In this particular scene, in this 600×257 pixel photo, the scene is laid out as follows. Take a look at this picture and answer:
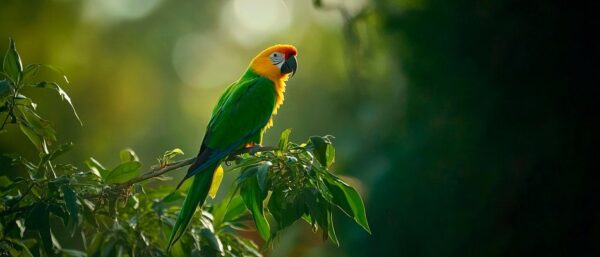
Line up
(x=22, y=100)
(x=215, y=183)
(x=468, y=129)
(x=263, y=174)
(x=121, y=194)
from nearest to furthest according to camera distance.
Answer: (x=263, y=174) → (x=22, y=100) → (x=121, y=194) → (x=215, y=183) → (x=468, y=129)

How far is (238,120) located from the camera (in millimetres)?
2293

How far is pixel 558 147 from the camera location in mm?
3162

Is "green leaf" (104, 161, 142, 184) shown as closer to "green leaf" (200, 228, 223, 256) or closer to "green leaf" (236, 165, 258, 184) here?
"green leaf" (200, 228, 223, 256)

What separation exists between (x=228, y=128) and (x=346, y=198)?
760mm

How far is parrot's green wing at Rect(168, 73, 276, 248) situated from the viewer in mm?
1822

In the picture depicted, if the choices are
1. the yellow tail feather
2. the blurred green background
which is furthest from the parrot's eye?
the yellow tail feather

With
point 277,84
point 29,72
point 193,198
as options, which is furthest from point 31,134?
point 277,84

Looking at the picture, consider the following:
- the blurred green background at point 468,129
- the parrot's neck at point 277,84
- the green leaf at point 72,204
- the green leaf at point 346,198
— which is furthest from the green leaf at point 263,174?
the blurred green background at point 468,129

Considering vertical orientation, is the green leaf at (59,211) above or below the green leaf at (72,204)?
below

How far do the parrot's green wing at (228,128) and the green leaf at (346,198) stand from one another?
1.28ft

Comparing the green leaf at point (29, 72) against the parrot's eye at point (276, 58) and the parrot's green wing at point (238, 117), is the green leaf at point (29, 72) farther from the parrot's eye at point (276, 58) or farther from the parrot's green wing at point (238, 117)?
the parrot's eye at point (276, 58)

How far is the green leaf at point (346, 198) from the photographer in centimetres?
156

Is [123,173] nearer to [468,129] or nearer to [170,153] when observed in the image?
[170,153]

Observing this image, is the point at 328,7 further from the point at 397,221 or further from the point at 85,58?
the point at 85,58
